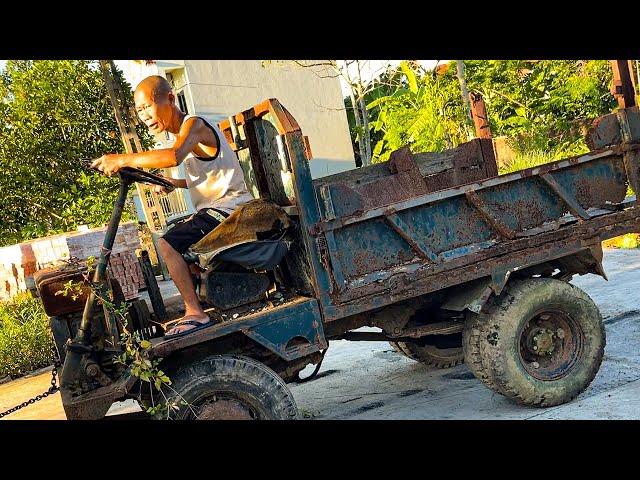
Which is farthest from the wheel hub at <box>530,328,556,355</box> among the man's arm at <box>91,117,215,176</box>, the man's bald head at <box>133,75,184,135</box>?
the man's bald head at <box>133,75,184,135</box>

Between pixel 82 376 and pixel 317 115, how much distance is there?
2587cm

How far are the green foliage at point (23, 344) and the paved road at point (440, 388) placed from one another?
1420 mm

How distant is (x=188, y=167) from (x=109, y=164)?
0.70 m

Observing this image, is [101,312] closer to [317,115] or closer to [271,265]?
[271,265]

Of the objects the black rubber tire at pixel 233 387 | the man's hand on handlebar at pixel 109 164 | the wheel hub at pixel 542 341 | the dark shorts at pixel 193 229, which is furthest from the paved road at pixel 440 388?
the man's hand on handlebar at pixel 109 164

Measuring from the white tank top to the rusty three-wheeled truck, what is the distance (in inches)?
10.7

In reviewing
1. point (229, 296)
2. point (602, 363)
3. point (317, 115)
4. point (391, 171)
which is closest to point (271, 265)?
point (229, 296)

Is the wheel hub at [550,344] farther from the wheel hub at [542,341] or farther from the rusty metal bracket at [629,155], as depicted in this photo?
the rusty metal bracket at [629,155]

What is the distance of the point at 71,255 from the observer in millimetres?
6293

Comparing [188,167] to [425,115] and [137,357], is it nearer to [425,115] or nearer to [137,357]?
[137,357]

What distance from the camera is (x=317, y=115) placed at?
29359mm

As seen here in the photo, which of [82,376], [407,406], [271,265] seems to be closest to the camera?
[82,376]

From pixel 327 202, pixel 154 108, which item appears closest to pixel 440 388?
pixel 327 202

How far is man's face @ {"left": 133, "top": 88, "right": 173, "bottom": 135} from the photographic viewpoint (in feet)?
14.6
